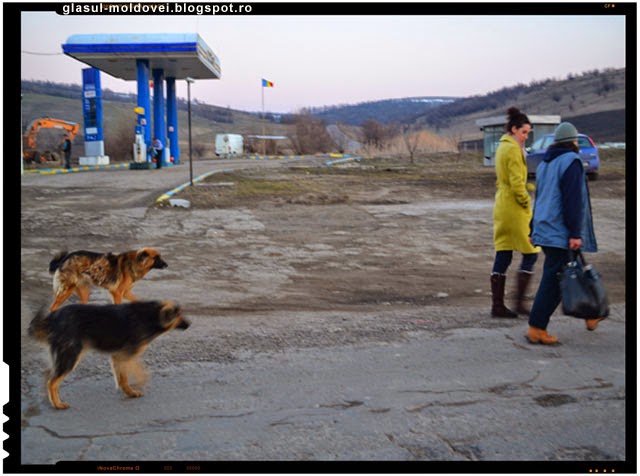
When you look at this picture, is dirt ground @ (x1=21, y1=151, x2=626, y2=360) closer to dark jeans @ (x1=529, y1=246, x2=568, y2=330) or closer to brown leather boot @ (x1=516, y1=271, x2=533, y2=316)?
brown leather boot @ (x1=516, y1=271, x2=533, y2=316)

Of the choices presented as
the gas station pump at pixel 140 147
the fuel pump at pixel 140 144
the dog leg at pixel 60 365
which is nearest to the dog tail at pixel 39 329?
the dog leg at pixel 60 365

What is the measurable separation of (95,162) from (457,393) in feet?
80.3

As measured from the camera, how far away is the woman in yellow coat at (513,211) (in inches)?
210

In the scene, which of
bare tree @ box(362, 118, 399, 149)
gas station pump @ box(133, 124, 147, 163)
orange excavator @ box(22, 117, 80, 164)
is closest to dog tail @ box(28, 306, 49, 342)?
gas station pump @ box(133, 124, 147, 163)

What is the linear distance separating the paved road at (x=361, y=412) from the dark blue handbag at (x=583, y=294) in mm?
326

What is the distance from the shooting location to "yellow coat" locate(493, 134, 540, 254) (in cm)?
534

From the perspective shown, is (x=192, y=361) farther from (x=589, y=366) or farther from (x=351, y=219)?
(x=351, y=219)

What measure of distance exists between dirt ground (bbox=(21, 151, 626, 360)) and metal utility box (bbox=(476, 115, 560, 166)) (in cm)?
902

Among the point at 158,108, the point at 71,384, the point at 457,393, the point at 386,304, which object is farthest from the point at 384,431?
the point at 158,108

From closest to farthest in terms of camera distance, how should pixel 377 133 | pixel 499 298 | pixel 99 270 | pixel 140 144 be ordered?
pixel 99 270 < pixel 499 298 < pixel 140 144 < pixel 377 133

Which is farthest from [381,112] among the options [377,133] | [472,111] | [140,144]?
[140,144]

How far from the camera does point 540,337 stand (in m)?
4.81

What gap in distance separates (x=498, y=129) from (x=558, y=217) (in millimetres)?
25205

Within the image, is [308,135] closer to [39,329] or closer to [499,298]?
[499,298]
